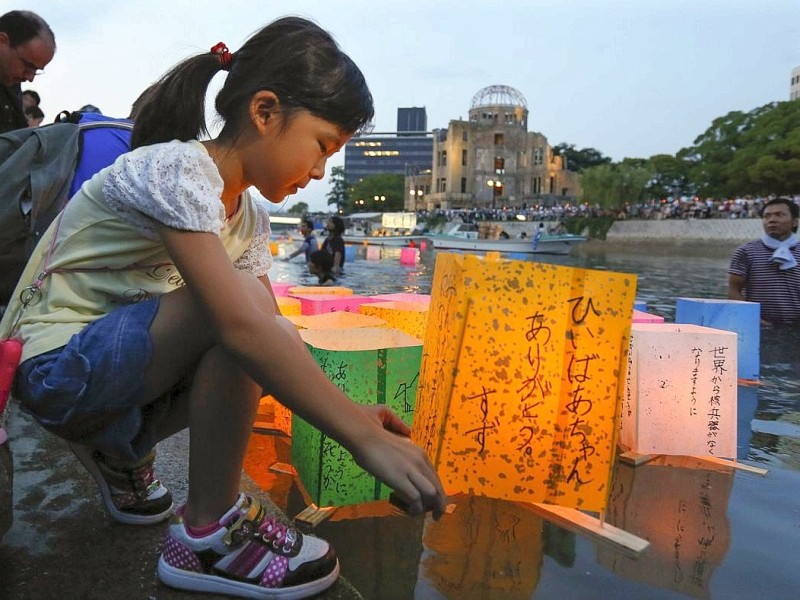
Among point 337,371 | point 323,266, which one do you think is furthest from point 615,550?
point 323,266

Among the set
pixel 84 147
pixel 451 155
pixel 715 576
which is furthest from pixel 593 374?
pixel 451 155

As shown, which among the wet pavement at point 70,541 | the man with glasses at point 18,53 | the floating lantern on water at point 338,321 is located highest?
the man with glasses at point 18,53

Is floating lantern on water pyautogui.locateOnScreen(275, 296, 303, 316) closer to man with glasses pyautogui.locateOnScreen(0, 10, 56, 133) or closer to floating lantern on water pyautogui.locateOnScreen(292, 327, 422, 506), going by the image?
floating lantern on water pyautogui.locateOnScreen(292, 327, 422, 506)

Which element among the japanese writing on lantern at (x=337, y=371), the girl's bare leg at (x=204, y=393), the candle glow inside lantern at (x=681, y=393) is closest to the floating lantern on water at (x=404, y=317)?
the japanese writing on lantern at (x=337, y=371)

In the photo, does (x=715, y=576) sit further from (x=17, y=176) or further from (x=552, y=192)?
(x=552, y=192)

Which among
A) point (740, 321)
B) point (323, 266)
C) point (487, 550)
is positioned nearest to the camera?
point (487, 550)

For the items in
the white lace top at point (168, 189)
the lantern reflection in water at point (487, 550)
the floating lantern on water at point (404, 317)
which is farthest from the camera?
the floating lantern on water at point (404, 317)

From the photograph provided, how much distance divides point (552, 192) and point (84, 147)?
214 feet

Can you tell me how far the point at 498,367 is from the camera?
1672mm

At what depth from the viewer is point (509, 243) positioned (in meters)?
22.7

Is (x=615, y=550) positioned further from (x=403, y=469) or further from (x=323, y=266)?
(x=323, y=266)

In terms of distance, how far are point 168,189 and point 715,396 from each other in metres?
2.00

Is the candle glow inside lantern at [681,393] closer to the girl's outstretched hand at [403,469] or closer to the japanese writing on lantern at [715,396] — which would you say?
the japanese writing on lantern at [715,396]

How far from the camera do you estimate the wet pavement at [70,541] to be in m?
1.22
